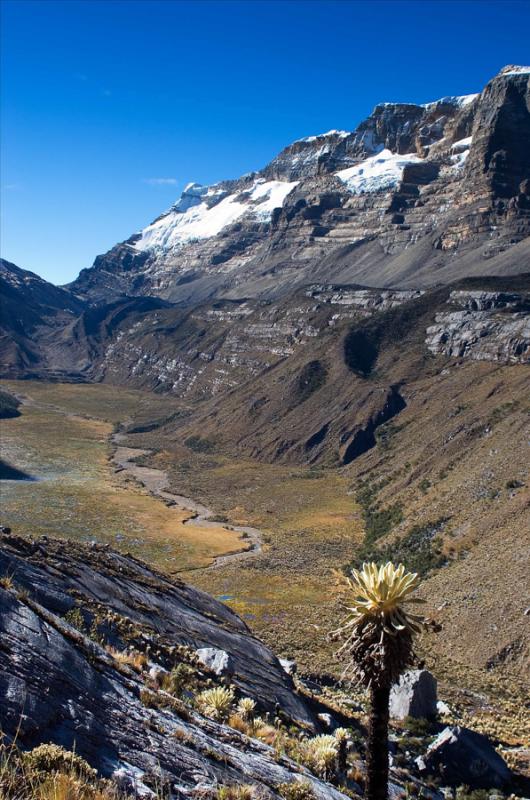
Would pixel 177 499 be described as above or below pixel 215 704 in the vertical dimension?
below

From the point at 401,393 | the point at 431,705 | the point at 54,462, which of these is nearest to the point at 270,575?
the point at 431,705

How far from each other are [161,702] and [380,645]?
4209 millimetres

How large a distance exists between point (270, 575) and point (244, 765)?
44148mm

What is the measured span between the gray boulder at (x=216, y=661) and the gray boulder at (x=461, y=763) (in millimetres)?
A: 6112

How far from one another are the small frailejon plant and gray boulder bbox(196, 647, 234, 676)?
319cm

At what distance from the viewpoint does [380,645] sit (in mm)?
9234

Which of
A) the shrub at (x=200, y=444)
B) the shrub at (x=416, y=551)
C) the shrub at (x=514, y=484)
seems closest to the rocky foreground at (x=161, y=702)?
the shrub at (x=416, y=551)

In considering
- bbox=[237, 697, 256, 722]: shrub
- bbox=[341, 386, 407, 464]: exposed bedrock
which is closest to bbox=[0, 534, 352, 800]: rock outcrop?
bbox=[237, 697, 256, 722]: shrub

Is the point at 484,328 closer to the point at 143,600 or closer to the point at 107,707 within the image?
the point at 143,600

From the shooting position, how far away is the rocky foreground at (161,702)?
807cm

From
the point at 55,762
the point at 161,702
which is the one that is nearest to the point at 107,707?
the point at 161,702

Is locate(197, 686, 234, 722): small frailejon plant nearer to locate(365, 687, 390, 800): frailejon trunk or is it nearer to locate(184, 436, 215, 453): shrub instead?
locate(365, 687, 390, 800): frailejon trunk

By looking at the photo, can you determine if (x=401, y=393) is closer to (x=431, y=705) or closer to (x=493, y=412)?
(x=493, y=412)

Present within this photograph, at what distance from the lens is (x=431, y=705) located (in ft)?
70.5
